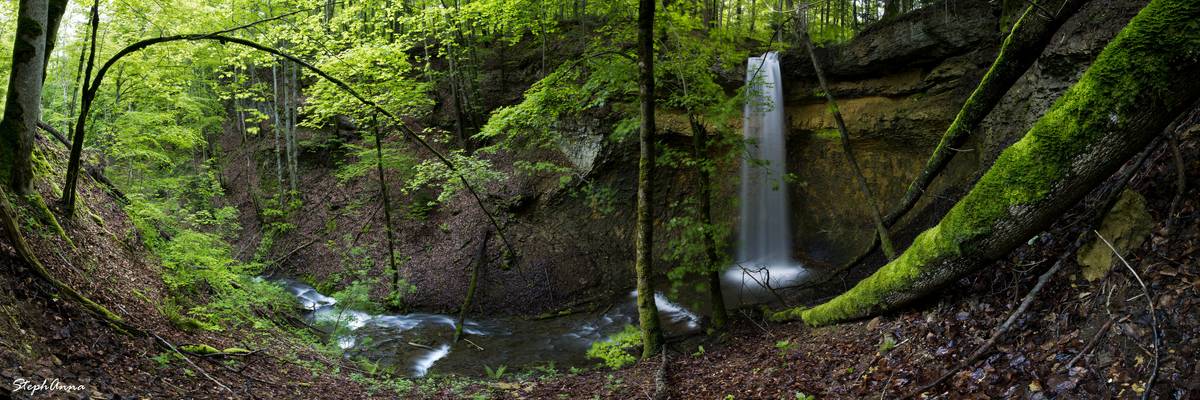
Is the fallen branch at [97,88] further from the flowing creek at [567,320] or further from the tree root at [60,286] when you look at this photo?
the flowing creek at [567,320]

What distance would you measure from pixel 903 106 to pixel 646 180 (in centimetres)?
882

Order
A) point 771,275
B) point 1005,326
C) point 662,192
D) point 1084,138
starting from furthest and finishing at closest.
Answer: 1. point 662,192
2. point 771,275
3. point 1005,326
4. point 1084,138

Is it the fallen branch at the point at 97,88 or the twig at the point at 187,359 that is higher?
the fallen branch at the point at 97,88

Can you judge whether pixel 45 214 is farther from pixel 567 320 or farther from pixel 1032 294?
pixel 567 320

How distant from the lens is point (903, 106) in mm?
12578

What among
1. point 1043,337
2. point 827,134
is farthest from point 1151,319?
point 827,134

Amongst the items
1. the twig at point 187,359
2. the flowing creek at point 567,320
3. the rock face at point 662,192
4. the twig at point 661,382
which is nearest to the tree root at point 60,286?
the twig at point 187,359

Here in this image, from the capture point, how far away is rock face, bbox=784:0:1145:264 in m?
9.58

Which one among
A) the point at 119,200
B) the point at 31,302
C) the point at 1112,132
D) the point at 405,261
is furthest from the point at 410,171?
the point at 1112,132

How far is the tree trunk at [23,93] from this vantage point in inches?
178

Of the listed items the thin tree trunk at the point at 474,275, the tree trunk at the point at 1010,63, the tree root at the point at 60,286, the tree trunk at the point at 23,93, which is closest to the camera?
the tree root at the point at 60,286

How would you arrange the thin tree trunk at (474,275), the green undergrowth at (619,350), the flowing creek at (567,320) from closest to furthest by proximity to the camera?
1. the green undergrowth at (619,350)
2. the flowing creek at (567,320)
3. the thin tree trunk at (474,275)

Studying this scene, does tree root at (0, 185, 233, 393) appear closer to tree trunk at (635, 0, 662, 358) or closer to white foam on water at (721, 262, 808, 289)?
tree trunk at (635, 0, 662, 358)
